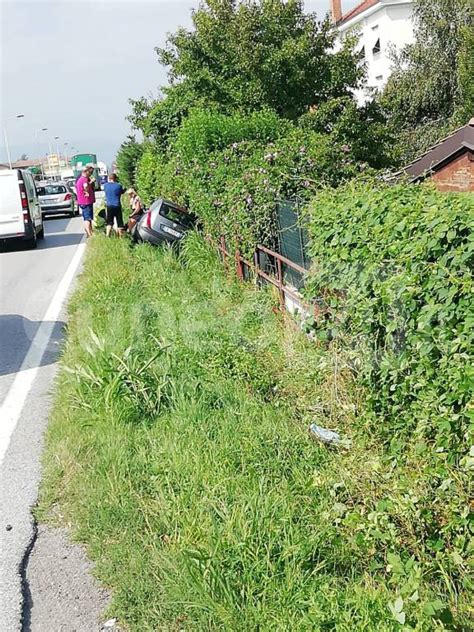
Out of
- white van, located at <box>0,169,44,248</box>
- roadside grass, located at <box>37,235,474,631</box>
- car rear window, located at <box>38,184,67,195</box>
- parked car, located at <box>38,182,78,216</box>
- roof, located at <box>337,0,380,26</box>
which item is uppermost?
roof, located at <box>337,0,380,26</box>

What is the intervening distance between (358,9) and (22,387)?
43.5 m

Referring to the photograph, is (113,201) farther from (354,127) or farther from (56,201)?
(56,201)

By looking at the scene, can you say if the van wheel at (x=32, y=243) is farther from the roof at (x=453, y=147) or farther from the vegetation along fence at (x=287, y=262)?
the vegetation along fence at (x=287, y=262)

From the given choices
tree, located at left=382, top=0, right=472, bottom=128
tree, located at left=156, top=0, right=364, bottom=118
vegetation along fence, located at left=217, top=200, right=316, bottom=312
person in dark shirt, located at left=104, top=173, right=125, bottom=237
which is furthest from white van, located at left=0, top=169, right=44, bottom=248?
tree, located at left=382, top=0, right=472, bottom=128

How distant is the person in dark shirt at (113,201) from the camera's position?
15.8m

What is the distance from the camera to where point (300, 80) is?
19.1 m

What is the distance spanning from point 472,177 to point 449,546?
1285 centimetres

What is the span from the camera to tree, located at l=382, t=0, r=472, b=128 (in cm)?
3070

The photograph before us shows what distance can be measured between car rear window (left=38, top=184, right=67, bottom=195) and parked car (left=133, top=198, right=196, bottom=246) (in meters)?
18.5

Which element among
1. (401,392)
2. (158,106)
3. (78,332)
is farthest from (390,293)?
(158,106)

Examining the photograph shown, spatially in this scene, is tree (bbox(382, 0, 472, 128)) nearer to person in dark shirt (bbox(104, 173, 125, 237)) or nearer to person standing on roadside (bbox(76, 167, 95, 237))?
person standing on roadside (bbox(76, 167, 95, 237))

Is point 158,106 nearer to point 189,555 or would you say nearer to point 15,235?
point 15,235

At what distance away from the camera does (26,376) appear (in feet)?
22.7

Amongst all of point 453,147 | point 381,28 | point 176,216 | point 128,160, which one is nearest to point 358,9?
point 381,28
